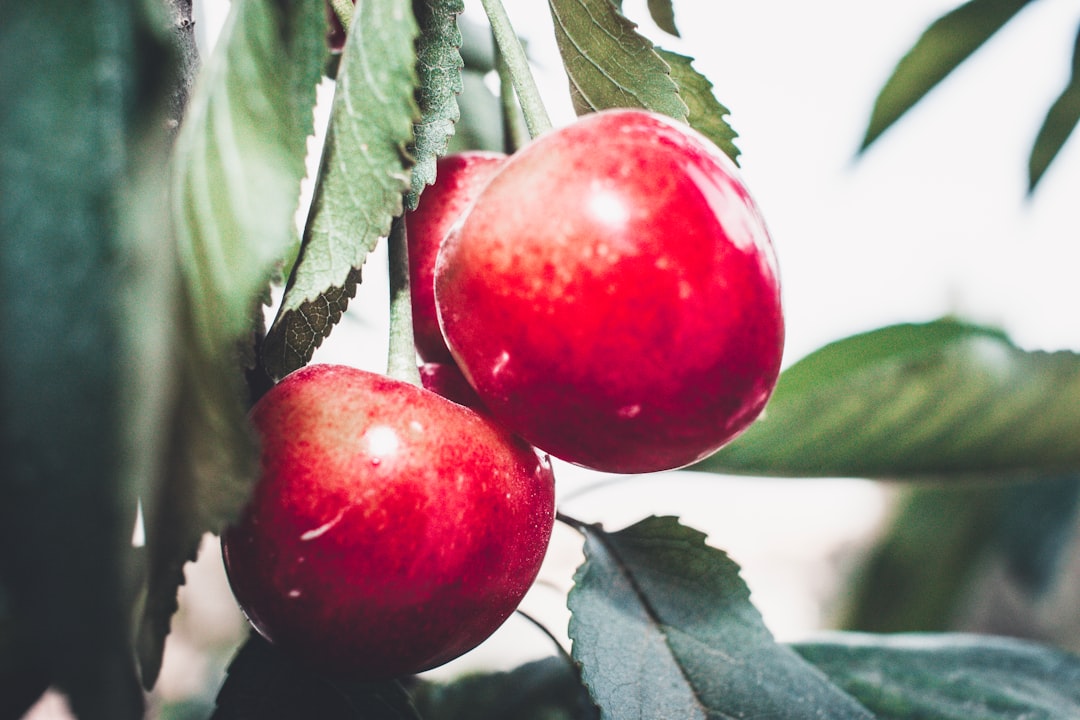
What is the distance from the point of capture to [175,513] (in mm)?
194

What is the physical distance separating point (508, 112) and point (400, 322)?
0.57 feet

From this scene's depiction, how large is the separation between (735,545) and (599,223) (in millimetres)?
3197

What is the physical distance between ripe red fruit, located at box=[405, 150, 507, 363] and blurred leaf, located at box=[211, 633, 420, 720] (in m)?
0.17

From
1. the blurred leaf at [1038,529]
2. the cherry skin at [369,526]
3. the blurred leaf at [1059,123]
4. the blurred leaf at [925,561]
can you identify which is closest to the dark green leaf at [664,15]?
the cherry skin at [369,526]

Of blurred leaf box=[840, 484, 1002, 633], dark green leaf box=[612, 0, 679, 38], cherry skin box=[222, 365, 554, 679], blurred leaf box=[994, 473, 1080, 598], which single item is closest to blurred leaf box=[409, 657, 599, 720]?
cherry skin box=[222, 365, 554, 679]

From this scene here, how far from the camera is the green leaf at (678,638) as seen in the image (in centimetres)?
39

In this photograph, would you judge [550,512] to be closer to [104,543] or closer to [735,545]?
[104,543]

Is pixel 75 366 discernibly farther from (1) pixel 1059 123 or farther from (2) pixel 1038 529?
(2) pixel 1038 529

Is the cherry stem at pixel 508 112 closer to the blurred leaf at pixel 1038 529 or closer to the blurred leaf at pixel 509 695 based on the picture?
the blurred leaf at pixel 509 695

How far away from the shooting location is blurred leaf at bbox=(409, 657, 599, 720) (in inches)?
26.3

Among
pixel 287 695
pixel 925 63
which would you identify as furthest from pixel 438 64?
pixel 925 63

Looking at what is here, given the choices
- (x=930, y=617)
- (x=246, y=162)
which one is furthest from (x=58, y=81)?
(x=930, y=617)

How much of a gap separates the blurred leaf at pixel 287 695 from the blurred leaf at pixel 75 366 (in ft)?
0.72

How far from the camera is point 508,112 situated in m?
0.47
